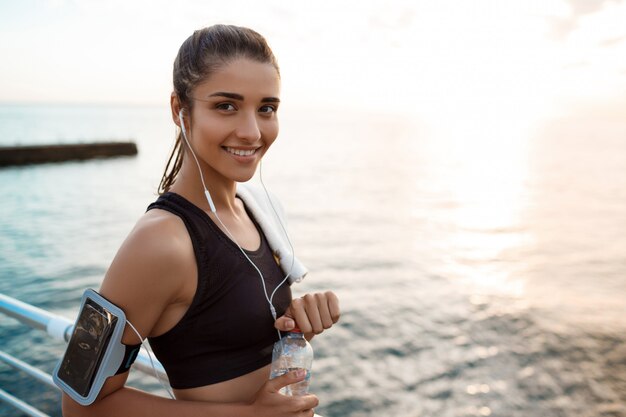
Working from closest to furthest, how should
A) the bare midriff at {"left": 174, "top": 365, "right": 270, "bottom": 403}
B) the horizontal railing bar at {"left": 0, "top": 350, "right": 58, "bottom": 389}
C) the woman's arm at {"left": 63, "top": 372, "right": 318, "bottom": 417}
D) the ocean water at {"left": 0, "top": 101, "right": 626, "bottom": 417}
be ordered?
the woman's arm at {"left": 63, "top": 372, "right": 318, "bottom": 417} → the bare midriff at {"left": 174, "top": 365, "right": 270, "bottom": 403} → the horizontal railing bar at {"left": 0, "top": 350, "right": 58, "bottom": 389} → the ocean water at {"left": 0, "top": 101, "right": 626, "bottom": 417}

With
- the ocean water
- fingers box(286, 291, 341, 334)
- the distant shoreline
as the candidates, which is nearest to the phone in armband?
fingers box(286, 291, 341, 334)

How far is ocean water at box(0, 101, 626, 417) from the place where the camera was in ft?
34.7

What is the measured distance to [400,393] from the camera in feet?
34.2

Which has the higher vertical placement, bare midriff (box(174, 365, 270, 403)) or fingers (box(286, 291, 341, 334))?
fingers (box(286, 291, 341, 334))

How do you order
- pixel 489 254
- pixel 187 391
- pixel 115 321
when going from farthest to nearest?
pixel 489 254 < pixel 187 391 < pixel 115 321

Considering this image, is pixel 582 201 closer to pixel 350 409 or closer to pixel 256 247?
→ pixel 350 409

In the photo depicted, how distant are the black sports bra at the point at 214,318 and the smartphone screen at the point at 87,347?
181 millimetres

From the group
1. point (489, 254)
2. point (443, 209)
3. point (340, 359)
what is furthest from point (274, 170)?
point (340, 359)

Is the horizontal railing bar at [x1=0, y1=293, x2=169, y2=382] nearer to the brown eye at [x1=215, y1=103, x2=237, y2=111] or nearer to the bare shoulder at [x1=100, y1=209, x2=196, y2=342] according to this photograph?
the bare shoulder at [x1=100, y1=209, x2=196, y2=342]

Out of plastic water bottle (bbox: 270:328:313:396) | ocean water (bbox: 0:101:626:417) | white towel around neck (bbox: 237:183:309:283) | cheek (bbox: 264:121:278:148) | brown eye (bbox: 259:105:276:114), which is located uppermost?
brown eye (bbox: 259:105:276:114)

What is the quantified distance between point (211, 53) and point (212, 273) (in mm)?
690

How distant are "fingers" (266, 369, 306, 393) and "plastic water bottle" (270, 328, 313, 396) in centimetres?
10

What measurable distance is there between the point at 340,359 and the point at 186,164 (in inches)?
408

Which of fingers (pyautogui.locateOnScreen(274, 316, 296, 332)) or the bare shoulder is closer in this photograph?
the bare shoulder
